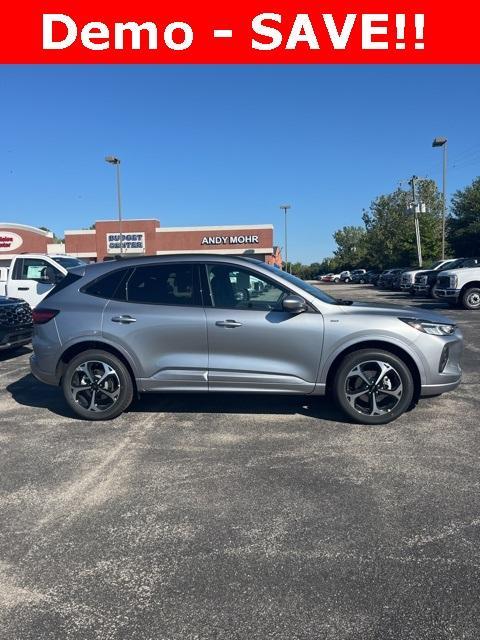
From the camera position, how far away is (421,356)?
16.1ft

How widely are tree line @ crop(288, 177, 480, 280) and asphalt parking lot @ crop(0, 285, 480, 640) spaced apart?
1661 inches

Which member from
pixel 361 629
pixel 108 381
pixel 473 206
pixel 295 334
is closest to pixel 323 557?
pixel 361 629

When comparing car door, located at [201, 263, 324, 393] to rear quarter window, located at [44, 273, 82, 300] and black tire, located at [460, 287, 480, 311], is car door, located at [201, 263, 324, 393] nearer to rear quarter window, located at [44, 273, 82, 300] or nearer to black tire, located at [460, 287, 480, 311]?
rear quarter window, located at [44, 273, 82, 300]

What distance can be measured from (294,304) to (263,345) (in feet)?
1.68

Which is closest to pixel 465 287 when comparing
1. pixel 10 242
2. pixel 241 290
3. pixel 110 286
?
pixel 241 290

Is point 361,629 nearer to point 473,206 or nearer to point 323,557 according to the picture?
point 323,557

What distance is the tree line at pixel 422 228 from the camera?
1689 inches

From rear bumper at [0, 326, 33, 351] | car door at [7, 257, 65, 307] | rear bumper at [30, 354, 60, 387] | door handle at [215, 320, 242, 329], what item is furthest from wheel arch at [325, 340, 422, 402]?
car door at [7, 257, 65, 307]

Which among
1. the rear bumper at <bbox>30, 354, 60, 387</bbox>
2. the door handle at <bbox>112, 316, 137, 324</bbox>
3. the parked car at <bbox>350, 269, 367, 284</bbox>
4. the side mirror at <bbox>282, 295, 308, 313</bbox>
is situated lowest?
the rear bumper at <bbox>30, 354, 60, 387</bbox>

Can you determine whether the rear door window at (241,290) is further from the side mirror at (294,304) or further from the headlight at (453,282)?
the headlight at (453,282)

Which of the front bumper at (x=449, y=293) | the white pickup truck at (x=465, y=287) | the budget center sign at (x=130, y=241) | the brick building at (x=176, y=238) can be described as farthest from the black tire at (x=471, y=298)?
the budget center sign at (x=130, y=241)

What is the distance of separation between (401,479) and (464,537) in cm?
79

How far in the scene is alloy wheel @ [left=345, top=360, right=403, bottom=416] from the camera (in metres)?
4.93

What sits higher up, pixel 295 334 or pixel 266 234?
pixel 266 234
